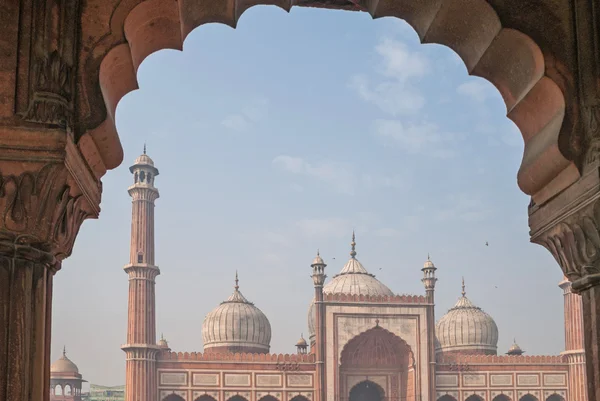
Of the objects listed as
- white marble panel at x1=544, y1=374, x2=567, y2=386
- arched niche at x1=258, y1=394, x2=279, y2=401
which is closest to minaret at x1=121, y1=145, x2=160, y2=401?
arched niche at x1=258, y1=394, x2=279, y2=401

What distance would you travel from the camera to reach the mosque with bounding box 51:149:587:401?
83.7ft

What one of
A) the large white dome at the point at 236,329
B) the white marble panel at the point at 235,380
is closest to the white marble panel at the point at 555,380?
the large white dome at the point at 236,329

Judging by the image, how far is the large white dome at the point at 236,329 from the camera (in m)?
28.7

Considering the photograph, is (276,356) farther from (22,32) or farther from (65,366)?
(22,32)

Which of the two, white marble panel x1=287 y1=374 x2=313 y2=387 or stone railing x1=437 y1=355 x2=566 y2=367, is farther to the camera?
stone railing x1=437 y1=355 x2=566 y2=367

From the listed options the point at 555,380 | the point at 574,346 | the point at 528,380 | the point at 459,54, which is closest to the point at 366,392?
the point at 528,380

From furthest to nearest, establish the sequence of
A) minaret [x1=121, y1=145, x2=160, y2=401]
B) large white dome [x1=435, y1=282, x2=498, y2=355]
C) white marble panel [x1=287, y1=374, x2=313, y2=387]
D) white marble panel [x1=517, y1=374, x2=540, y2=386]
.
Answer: large white dome [x1=435, y1=282, x2=498, y2=355], white marble panel [x1=517, y1=374, x2=540, y2=386], white marble panel [x1=287, y1=374, x2=313, y2=387], minaret [x1=121, y1=145, x2=160, y2=401]

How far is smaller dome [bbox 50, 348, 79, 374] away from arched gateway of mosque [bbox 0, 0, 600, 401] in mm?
29775

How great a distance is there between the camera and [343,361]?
86.4 feet

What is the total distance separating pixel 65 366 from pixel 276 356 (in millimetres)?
9543

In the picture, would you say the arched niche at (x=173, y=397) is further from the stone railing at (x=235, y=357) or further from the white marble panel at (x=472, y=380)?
A: the white marble panel at (x=472, y=380)

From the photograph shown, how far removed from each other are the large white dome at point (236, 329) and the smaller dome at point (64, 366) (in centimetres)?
556

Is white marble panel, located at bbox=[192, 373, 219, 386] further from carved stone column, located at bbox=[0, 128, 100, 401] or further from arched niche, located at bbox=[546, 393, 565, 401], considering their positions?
carved stone column, located at bbox=[0, 128, 100, 401]

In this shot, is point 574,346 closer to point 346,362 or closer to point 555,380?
point 555,380
